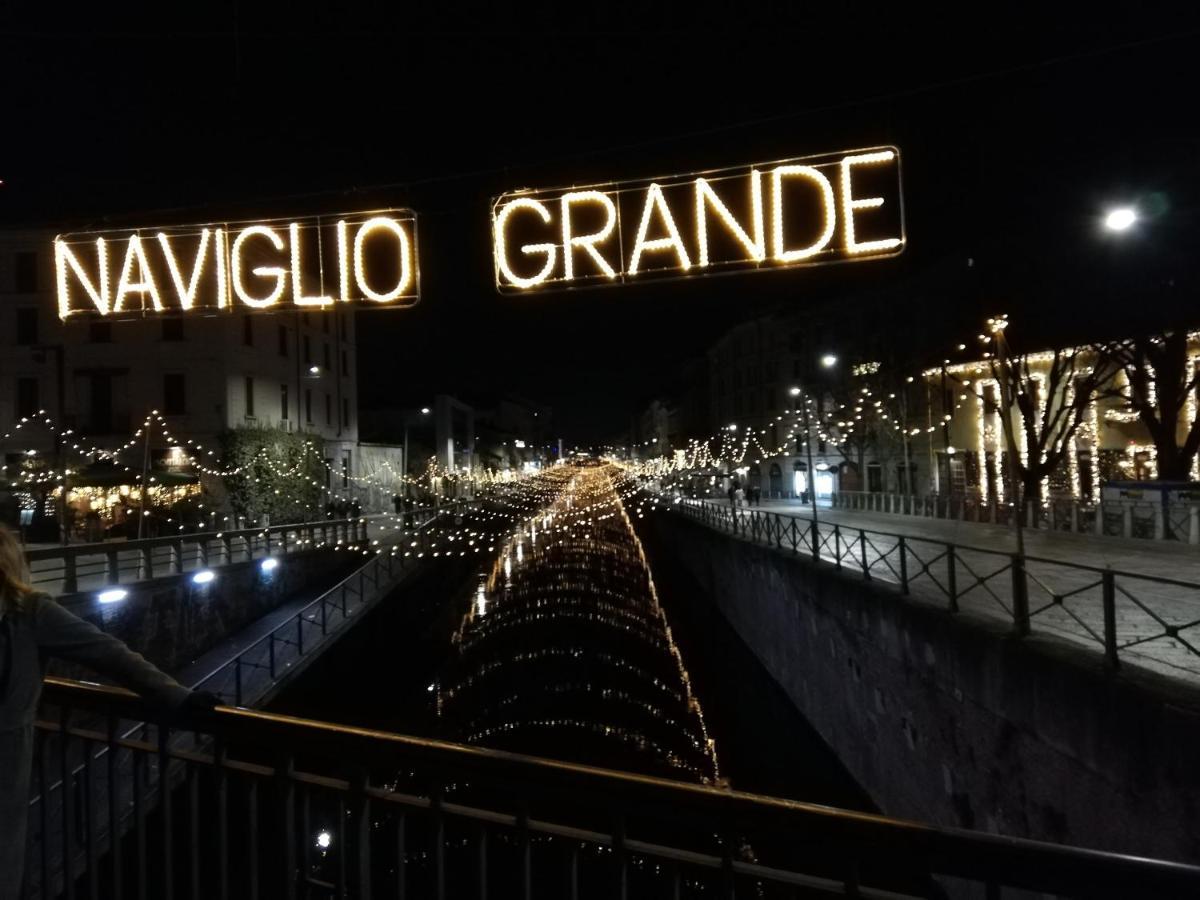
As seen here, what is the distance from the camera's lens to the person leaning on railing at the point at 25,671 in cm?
264

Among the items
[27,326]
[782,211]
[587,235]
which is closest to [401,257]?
[587,235]

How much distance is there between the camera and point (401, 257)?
790 centimetres

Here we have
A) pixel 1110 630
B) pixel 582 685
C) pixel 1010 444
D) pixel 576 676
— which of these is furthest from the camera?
pixel 576 676

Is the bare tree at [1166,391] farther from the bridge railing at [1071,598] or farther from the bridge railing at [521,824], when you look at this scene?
the bridge railing at [521,824]

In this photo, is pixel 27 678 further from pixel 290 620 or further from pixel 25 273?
pixel 25 273

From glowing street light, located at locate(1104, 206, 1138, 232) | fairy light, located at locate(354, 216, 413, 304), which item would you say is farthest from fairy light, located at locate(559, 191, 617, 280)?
glowing street light, located at locate(1104, 206, 1138, 232)

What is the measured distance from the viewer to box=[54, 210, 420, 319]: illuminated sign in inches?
312

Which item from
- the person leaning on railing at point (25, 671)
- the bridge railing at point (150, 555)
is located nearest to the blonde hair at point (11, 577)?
the person leaning on railing at point (25, 671)

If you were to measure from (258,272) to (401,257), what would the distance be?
4.82 ft

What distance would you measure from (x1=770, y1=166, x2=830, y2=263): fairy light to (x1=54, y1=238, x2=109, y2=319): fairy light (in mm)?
6568

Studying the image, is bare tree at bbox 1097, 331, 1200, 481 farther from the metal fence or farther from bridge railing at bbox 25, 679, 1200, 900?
bridge railing at bbox 25, 679, 1200, 900

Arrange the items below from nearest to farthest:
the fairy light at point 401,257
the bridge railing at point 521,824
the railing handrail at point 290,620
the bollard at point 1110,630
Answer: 1. the bridge railing at point 521,824
2. the bollard at point 1110,630
3. the fairy light at point 401,257
4. the railing handrail at point 290,620

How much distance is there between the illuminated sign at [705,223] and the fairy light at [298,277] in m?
1.77

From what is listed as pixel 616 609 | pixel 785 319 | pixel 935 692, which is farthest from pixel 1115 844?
pixel 785 319
